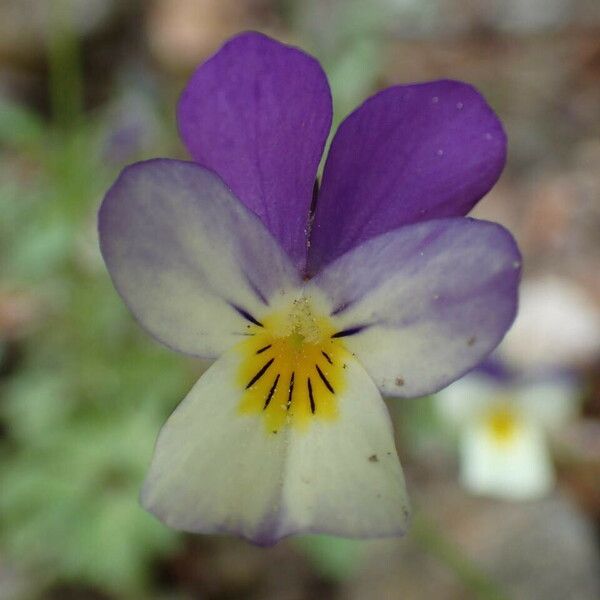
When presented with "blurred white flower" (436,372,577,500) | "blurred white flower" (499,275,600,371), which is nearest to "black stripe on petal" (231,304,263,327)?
"blurred white flower" (436,372,577,500)

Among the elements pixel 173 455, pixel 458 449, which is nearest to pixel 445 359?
pixel 173 455

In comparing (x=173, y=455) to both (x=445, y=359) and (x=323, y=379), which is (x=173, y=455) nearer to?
(x=323, y=379)

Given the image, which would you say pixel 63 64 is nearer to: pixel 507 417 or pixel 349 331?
pixel 507 417

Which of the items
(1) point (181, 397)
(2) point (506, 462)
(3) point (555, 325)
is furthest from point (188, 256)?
(3) point (555, 325)

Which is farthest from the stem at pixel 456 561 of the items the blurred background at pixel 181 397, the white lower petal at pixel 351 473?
the white lower petal at pixel 351 473

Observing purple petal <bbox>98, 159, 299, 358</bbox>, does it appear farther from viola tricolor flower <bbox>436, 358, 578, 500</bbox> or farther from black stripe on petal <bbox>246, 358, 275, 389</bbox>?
viola tricolor flower <bbox>436, 358, 578, 500</bbox>

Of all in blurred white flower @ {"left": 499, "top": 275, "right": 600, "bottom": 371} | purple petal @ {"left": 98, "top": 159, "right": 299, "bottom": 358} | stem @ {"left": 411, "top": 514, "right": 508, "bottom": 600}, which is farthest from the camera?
blurred white flower @ {"left": 499, "top": 275, "right": 600, "bottom": 371}
